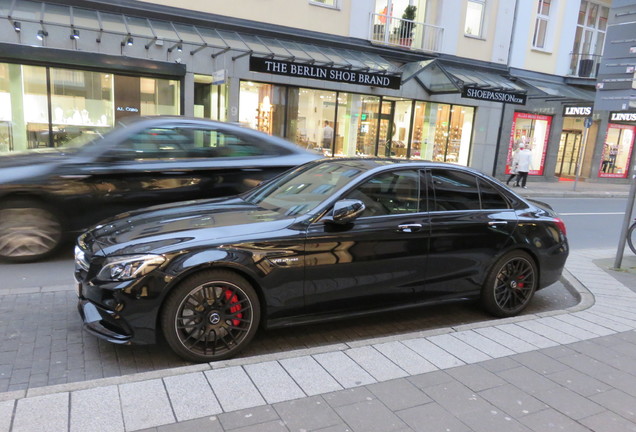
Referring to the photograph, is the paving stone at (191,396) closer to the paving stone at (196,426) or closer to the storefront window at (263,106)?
the paving stone at (196,426)

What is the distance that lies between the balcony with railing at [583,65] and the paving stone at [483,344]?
23.6m

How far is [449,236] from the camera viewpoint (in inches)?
176

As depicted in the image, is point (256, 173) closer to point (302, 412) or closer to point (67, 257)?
point (67, 257)

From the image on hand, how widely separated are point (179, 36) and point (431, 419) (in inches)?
545

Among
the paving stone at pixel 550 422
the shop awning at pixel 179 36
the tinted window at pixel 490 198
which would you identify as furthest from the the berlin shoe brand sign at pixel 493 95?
the paving stone at pixel 550 422

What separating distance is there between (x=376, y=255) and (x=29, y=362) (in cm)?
277

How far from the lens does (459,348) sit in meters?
3.82

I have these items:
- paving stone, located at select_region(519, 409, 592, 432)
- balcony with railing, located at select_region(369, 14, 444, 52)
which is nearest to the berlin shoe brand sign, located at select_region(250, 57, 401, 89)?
balcony with railing, located at select_region(369, 14, 444, 52)

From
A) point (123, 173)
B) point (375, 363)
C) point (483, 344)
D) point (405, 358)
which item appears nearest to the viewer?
point (375, 363)

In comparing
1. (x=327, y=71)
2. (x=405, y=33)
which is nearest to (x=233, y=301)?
(x=327, y=71)

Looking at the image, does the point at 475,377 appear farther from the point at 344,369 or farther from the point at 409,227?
the point at 409,227

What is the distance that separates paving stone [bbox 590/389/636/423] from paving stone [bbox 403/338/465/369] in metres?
0.91

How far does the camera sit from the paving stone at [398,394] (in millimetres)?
2985

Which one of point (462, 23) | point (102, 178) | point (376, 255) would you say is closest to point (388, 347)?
point (376, 255)
